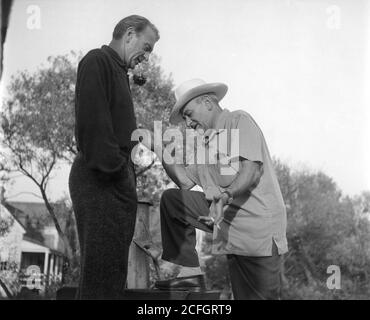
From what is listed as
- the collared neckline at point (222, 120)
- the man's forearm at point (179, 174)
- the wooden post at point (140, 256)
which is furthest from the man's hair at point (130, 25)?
the wooden post at point (140, 256)

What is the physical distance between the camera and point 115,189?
5.95 feet

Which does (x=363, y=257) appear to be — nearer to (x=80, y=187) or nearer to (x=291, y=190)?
(x=291, y=190)

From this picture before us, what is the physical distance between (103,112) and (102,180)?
0.74 feet

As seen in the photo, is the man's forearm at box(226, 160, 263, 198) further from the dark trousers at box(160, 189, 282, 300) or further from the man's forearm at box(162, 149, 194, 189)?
the man's forearm at box(162, 149, 194, 189)

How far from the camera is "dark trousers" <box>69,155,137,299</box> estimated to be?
1766 mm

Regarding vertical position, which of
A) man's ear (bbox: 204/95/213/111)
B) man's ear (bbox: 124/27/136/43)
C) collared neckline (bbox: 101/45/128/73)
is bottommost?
collared neckline (bbox: 101/45/128/73)

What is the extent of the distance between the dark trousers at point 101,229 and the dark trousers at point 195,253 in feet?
2.31

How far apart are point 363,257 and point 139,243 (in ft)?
17.2

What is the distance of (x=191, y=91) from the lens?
255 cm

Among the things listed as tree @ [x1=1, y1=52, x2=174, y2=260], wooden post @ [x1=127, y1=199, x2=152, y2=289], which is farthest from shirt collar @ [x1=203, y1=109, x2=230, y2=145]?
tree @ [x1=1, y1=52, x2=174, y2=260]

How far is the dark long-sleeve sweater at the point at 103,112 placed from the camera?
1720 mm

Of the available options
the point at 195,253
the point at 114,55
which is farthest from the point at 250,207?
the point at 114,55

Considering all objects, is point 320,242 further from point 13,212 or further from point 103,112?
point 103,112

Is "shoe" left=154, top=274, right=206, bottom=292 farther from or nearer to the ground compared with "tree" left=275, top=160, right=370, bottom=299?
nearer to the ground
